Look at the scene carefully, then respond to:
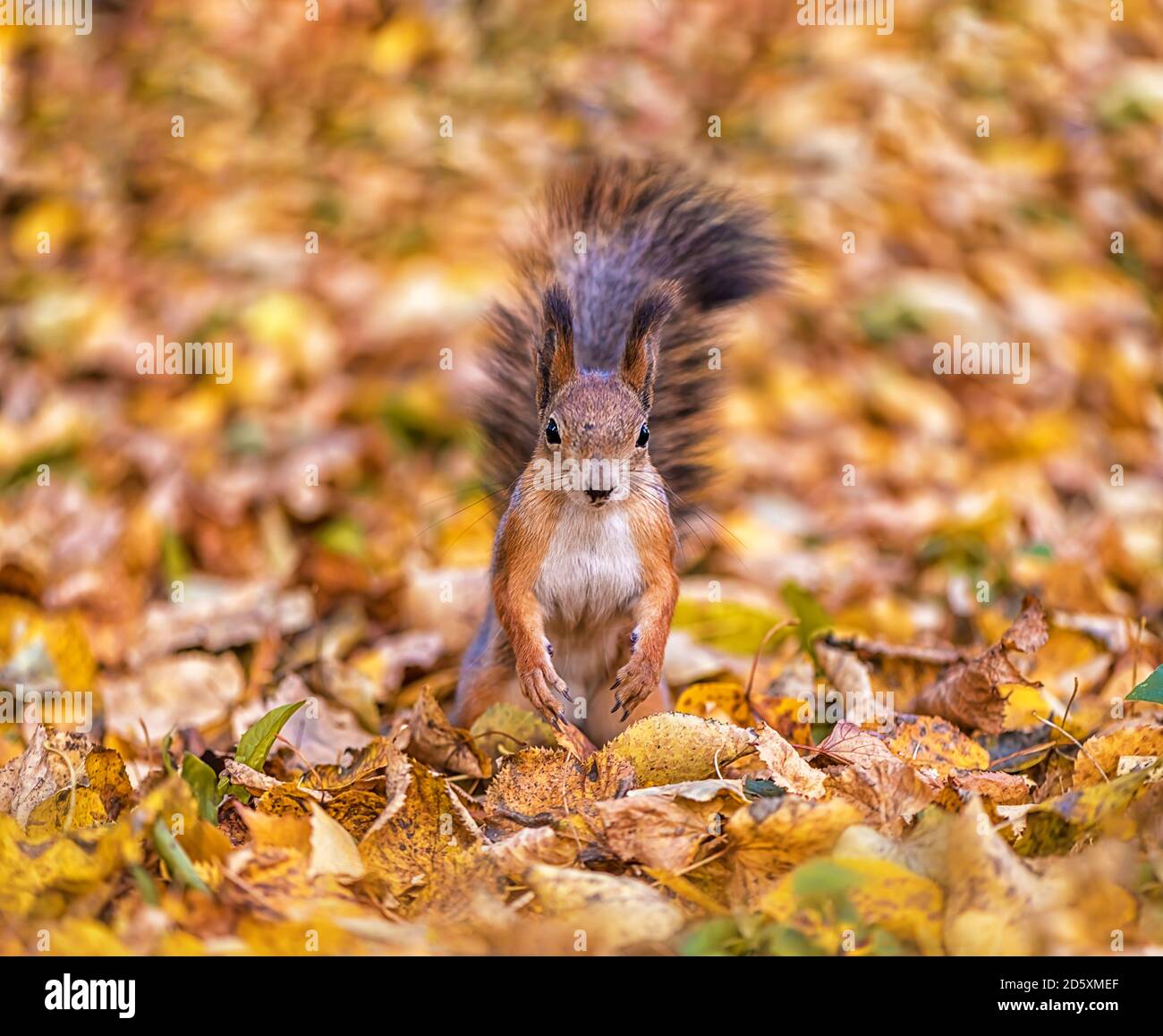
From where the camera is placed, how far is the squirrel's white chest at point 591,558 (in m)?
2.15

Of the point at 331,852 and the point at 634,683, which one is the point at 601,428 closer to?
the point at 634,683

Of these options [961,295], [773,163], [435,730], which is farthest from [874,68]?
[435,730]

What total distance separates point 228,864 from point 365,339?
3272 mm

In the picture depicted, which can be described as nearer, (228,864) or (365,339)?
(228,864)

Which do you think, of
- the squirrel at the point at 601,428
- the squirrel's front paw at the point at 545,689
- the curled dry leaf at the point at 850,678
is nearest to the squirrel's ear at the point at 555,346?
the squirrel at the point at 601,428

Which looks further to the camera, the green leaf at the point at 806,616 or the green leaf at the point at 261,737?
the green leaf at the point at 806,616

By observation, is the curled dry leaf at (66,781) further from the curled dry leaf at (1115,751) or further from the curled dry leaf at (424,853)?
the curled dry leaf at (1115,751)

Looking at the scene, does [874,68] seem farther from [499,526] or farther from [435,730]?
[435,730]

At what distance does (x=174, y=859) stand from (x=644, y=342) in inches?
42.4

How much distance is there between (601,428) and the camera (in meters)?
2.09

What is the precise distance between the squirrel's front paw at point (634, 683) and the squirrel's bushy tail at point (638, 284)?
1.65 ft

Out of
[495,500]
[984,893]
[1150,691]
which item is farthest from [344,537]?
[984,893]

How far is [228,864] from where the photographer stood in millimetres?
1632

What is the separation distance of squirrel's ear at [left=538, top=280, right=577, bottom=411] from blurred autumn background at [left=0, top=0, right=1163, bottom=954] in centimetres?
54
